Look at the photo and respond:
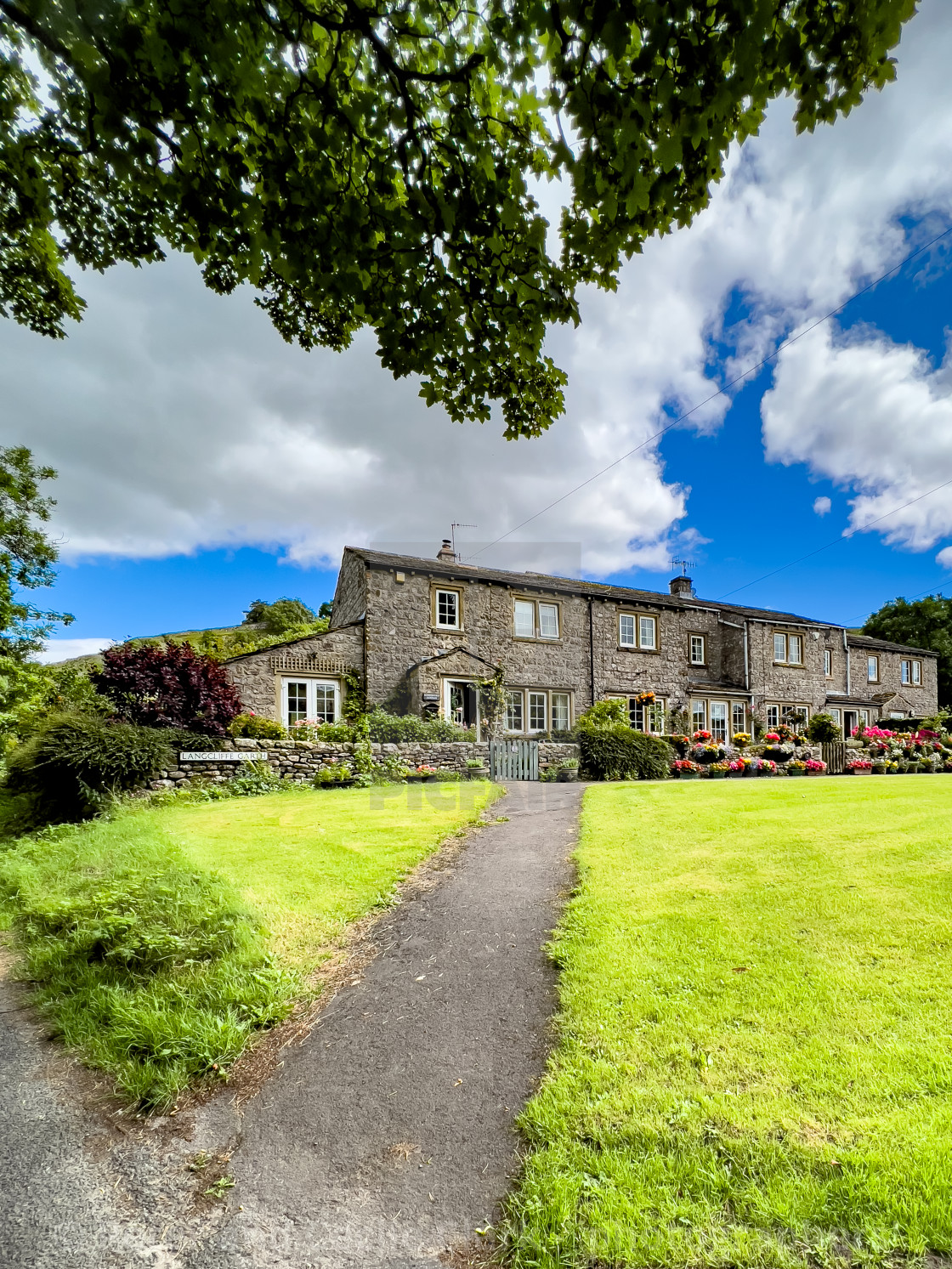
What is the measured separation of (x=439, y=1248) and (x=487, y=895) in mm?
3804

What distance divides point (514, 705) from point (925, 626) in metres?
46.1

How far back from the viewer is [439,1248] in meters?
2.18

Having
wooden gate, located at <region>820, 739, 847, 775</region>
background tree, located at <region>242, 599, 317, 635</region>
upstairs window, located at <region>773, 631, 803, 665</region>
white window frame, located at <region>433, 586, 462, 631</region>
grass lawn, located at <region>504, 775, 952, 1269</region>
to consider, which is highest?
background tree, located at <region>242, 599, 317, 635</region>

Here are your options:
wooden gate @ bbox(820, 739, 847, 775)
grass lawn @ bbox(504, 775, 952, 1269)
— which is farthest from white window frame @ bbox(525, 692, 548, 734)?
grass lawn @ bbox(504, 775, 952, 1269)

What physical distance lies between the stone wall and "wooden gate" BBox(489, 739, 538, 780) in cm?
38

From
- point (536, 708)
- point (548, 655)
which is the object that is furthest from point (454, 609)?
point (536, 708)

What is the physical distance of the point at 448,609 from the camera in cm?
2206

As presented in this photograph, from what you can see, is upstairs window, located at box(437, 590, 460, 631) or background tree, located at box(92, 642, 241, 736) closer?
background tree, located at box(92, 642, 241, 736)

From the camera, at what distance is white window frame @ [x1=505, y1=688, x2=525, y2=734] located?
22.0 m

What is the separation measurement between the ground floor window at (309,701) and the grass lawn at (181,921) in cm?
967

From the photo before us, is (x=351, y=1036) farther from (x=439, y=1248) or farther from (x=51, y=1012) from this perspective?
(x=51, y=1012)

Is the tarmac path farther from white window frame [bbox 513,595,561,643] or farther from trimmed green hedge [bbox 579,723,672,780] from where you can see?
white window frame [bbox 513,595,561,643]

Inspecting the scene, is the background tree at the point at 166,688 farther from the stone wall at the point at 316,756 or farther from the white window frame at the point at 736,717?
the white window frame at the point at 736,717

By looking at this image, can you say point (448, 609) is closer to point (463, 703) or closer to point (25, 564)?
point (463, 703)
